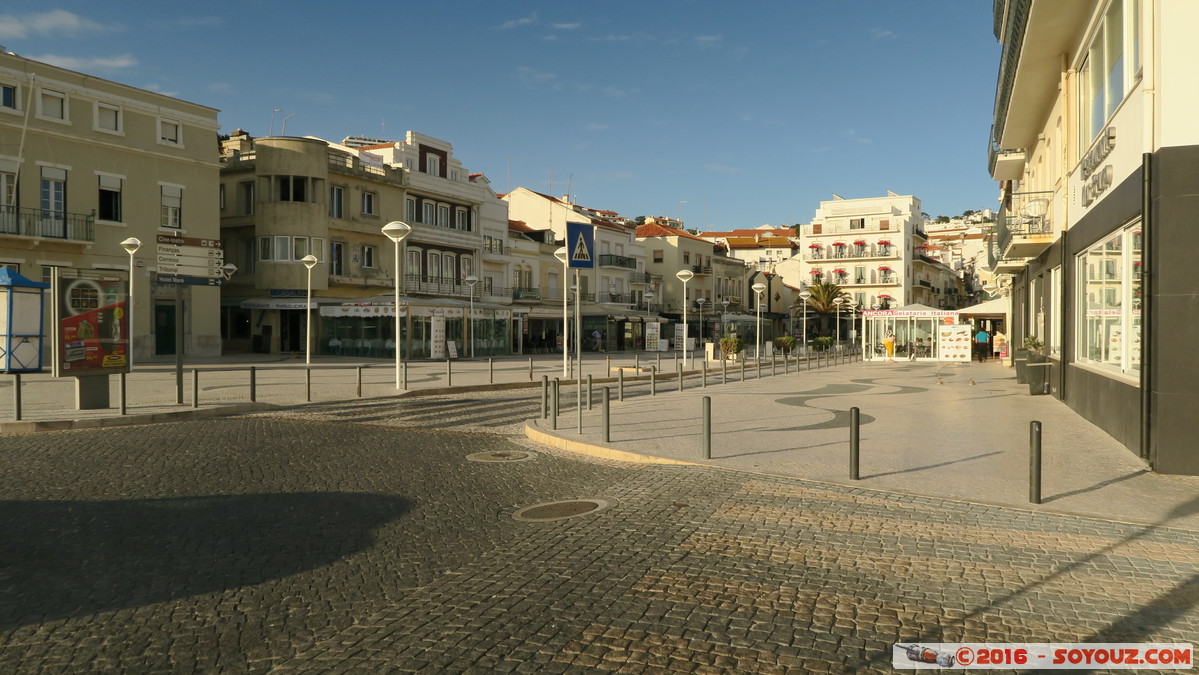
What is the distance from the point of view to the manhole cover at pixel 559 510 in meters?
7.07

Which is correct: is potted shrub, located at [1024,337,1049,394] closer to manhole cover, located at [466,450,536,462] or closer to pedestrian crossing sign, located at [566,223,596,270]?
pedestrian crossing sign, located at [566,223,596,270]

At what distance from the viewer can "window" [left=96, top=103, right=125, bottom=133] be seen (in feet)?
107

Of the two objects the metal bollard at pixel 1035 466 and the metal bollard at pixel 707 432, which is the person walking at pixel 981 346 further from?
the metal bollard at pixel 1035 466

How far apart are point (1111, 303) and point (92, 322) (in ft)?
54.8

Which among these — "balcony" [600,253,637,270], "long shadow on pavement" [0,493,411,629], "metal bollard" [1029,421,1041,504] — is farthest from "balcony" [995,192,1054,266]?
"balcony" [600,253,637,270]

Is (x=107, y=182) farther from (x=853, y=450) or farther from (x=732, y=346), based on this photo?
(x=853, y=450)

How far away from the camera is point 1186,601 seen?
4977 millimetres

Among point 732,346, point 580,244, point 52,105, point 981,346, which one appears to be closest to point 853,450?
point 580,244

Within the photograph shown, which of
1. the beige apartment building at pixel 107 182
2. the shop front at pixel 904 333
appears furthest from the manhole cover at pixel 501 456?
the shop front at pixel 904 333

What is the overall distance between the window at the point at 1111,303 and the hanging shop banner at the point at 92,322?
16001 millimetres

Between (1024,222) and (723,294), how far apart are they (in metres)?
62.4

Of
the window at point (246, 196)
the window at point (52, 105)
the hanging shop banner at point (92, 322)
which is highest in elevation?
the window at point (52, 105)

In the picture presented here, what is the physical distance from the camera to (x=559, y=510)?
7.34 meters

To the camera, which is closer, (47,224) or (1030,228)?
(1030,228)
